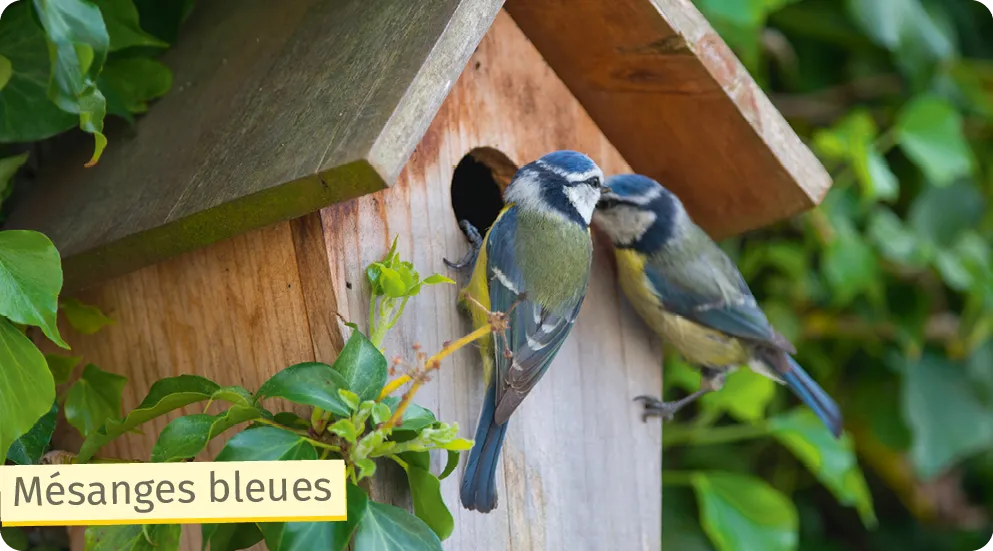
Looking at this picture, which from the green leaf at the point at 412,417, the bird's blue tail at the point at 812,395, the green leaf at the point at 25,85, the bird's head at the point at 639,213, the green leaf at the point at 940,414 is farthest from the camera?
the green leaf at the point at 940,414

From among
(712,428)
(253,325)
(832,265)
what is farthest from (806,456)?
(253,325)

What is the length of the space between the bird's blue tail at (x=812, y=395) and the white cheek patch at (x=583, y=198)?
486 millimetres

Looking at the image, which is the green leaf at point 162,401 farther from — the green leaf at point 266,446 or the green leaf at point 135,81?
the green leaf at point 135,81

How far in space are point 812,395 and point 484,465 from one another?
76 centimetres

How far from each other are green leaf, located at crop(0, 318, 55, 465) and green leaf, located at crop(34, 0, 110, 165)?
23 centimetres

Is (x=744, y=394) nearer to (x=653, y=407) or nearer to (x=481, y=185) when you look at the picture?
(x=653, y=407)

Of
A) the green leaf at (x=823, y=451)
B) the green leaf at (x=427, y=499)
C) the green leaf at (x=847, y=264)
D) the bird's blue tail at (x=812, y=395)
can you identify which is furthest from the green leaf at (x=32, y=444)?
the green leaf at (x=847, y=264)

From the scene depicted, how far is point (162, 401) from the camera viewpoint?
43.8 inches

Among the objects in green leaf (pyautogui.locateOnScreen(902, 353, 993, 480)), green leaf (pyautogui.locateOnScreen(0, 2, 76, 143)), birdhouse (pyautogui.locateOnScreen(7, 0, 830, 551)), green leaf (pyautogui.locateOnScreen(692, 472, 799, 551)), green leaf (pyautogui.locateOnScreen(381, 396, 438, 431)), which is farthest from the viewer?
green leaf (pyautogui.locateOnScreen(902, 353, 993, 480))

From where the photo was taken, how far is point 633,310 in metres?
1.71

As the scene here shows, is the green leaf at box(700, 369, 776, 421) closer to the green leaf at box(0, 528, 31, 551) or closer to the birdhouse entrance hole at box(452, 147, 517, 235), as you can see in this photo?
the birdhouse entrance hole at box(452, 147, 517, 235)

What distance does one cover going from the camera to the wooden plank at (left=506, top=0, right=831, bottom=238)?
1.48 metres

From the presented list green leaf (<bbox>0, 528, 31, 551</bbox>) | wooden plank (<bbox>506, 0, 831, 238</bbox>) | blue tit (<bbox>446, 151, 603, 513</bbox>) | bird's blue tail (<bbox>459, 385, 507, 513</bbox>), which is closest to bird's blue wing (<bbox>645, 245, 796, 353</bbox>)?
wooden plank (<bbox>506, 0, 831, 238</bbox>)

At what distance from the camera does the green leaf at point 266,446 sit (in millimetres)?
1031
